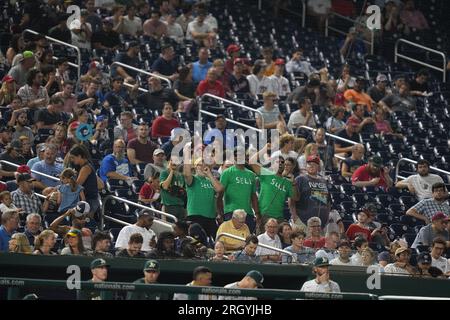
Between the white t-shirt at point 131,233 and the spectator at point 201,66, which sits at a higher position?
the spectator at point 201,66

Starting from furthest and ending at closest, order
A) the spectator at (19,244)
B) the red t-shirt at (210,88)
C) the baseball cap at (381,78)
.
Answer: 1. the baseball cap at (381,78)
2. the red t-shirt at (210,88)
3. the spectator at (19,244)

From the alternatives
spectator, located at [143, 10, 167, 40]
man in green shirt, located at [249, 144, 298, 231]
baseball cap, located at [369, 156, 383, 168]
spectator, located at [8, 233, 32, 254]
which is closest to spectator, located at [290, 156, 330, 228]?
man in green shirt, located at [249, 144, 298, 231]

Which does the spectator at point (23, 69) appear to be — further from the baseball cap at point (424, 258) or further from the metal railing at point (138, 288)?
the metal railing at point (138, 288)

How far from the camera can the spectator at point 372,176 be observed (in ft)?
64.4

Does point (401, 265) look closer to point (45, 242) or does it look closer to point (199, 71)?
point (45, 242)

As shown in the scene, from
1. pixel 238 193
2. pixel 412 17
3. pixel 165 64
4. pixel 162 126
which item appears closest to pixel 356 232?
pixel 238 193

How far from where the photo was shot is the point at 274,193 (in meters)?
17.6

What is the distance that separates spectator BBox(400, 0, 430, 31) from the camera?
88.0 ft

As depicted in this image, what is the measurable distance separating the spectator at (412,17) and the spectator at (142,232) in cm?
1195

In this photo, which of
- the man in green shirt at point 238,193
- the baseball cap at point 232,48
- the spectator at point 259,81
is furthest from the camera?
the baseball cap at point 232,48

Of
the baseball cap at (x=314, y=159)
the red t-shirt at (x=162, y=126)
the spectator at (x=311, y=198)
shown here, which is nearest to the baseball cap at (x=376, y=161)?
the baseball cap at (x=314, y=159)

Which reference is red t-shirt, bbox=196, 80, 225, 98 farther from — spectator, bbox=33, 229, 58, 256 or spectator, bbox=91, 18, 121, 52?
spectator, bbox=33, 229, 58, 256
